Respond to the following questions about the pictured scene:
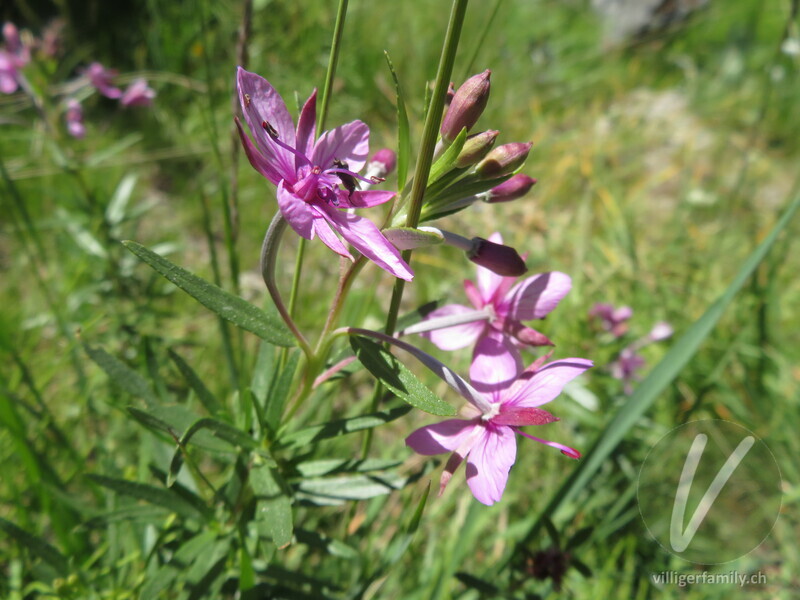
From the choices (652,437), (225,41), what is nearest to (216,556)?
(652,437)

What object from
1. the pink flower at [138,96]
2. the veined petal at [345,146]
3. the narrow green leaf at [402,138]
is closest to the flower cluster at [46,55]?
the pink flower at [138,96]

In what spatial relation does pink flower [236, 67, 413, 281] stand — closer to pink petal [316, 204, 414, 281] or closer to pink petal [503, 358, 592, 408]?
pink petal [316, 204, 414, 281]

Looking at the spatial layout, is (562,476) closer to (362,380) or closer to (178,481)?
(362,380)

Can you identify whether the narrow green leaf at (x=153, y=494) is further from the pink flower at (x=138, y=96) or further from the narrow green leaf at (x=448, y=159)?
the pink flower at (x=138, y=96)

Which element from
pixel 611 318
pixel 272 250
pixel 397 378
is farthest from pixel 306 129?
pixel 611 318

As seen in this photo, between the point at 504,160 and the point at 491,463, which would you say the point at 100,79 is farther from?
the point at 491,463
